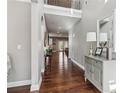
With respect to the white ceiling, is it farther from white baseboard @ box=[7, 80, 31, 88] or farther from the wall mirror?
white baseboard @ box=[7, 80, 31, 88]

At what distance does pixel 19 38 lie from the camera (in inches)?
116

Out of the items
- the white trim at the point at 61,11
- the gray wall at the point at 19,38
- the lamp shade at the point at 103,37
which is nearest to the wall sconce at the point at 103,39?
the lamp shade at the point at 103,37

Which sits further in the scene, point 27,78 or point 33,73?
point 27,78

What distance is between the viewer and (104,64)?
7.38 ft

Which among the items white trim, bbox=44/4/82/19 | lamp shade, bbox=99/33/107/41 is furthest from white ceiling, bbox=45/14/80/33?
lamp shade, bbox=99/33/107/41

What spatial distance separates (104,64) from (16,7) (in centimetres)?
292

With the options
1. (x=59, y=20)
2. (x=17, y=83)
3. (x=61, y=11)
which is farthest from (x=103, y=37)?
(x=59, y=20)

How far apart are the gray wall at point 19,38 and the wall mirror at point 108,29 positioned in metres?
2.38

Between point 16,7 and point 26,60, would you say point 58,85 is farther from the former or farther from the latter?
point 16,7

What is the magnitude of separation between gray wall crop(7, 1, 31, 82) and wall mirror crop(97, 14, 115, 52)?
2.38m

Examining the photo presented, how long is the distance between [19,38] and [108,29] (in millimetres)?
2725

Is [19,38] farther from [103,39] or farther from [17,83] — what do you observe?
[103,39]
